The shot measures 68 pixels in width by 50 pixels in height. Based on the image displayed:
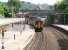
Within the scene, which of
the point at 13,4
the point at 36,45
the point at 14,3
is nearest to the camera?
the point at 36,45

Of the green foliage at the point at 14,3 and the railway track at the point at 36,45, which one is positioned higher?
the green foliage at the point at 14,3

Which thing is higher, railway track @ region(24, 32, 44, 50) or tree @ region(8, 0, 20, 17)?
tree @ region(8, 0, 20, 17)

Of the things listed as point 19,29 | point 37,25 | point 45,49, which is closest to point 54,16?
point 45,49

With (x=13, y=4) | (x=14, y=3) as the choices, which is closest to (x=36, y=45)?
(x=14, y=3)

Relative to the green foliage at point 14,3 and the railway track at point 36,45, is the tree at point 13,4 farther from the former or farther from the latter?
the railway track at point 36,45

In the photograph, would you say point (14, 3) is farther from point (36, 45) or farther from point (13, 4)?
point (36, 45)

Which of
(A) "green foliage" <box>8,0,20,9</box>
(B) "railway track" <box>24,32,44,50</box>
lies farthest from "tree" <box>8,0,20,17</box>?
(B) "railway track" <box>24,32,44,50</box>

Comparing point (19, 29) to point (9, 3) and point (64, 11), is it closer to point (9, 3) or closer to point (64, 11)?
point (9, 3)

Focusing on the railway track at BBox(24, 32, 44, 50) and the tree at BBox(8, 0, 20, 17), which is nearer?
the railway track at BBox(24, 32, 44, 50)

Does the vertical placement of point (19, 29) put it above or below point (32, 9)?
below

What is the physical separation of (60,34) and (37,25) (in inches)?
47.5

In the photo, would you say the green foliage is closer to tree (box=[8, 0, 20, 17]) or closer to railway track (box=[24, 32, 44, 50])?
tree (box=[8, 0, 20, 17])

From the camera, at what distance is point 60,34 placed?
12.4 meters

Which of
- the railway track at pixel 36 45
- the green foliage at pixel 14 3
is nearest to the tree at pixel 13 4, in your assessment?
the green foliage at pixel 14 3
